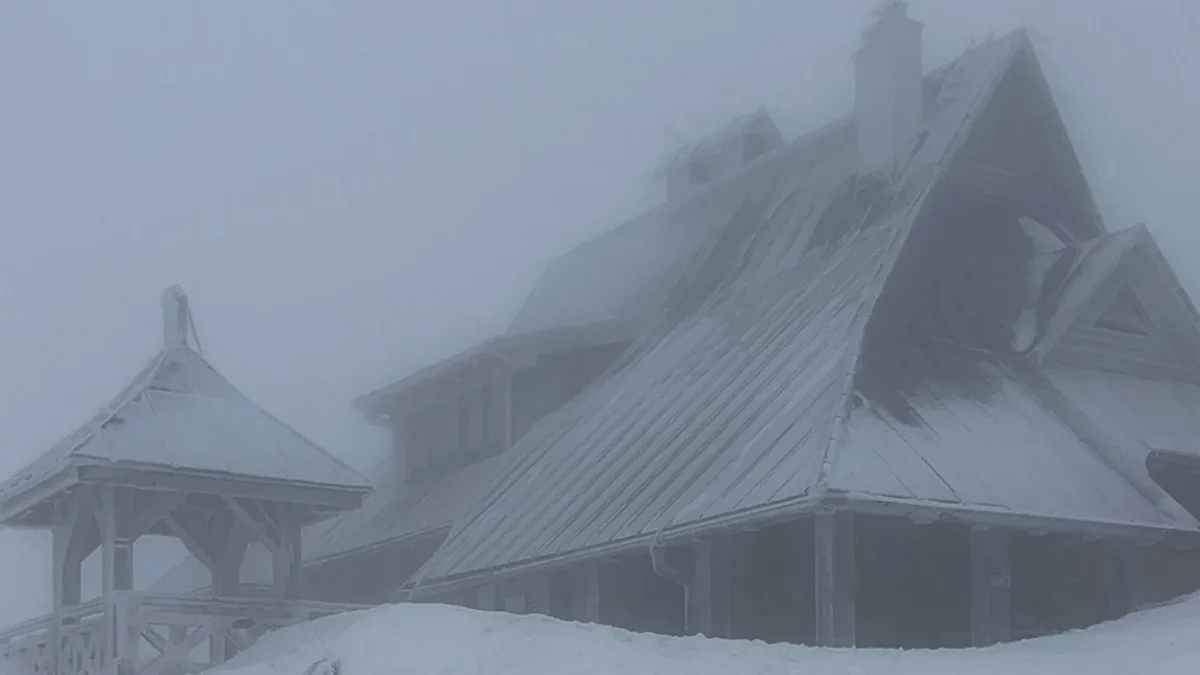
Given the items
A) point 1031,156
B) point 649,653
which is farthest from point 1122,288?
point 649,653

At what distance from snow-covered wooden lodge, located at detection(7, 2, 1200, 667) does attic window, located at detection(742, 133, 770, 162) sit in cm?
200

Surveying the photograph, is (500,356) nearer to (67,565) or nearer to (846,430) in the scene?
(67,565)

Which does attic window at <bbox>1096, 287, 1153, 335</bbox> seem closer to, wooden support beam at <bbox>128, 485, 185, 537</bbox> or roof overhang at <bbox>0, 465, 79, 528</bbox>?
wooden support beam at <bbox>128, 485, 185, 537</bbox>

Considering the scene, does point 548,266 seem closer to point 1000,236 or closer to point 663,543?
point 1000,236

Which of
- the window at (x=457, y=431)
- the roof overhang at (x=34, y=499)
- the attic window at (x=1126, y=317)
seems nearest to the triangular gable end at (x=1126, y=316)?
the attic window at (x=1126, y=317)

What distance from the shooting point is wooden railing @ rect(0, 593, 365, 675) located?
48.7 feet

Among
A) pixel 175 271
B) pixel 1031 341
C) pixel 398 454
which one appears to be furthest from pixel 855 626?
pixel 175 271

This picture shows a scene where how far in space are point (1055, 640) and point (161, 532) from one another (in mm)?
10007

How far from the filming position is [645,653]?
11617 millimetres

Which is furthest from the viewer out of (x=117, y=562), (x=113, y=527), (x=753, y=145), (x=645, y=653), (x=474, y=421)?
(x=753, y=145)

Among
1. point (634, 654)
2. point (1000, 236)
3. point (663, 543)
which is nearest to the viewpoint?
point (634, 654)

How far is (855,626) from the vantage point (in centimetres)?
1324

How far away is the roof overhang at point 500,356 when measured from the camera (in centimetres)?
2177

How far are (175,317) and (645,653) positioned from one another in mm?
8588
